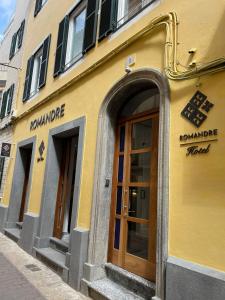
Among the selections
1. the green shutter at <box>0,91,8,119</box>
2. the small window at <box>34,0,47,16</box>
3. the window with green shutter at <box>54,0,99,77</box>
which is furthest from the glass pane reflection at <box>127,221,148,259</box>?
the green shutter at <box>0,91,8,119</box>

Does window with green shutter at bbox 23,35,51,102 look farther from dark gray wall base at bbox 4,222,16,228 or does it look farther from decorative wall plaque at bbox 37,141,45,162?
dark gray wall base at bbox 4,222,16,228

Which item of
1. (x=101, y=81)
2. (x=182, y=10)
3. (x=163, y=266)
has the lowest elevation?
(x=163, y=266)

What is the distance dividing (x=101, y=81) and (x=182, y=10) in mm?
1995

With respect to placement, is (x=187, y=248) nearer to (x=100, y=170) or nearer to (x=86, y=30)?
(x=100, y=170)

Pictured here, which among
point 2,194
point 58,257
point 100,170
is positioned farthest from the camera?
point 2,194

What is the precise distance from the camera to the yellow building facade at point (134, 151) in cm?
310

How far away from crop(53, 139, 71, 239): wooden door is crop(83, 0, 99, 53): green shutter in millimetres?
2403

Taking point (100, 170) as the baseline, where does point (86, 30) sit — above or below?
above

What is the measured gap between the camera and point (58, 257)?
18.7 ft

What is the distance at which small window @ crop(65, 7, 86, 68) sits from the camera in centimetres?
682

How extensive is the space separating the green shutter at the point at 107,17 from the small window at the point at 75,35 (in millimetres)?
1245

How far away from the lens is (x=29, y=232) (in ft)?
22.6

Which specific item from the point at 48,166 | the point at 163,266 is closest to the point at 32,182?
the point at 48,166

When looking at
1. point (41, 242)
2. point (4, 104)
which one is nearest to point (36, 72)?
point (4, 104)
